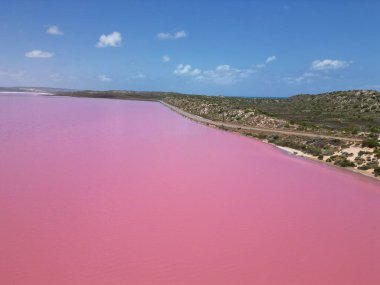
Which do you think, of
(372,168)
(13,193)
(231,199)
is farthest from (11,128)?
(372,168)

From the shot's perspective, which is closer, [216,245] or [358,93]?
[216,245]

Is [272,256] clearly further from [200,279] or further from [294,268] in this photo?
[200,279]

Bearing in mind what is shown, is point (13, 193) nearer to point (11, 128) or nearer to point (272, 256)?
point (272, 256)

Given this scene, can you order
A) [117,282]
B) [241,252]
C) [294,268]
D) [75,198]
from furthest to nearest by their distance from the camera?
[75,198] < [241,252] < [294,268] < [117,282]

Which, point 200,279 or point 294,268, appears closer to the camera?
point 200,279

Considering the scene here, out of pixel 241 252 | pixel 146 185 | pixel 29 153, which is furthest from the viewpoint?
pixel 29 153

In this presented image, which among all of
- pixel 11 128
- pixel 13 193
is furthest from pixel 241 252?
pixel 11 128
